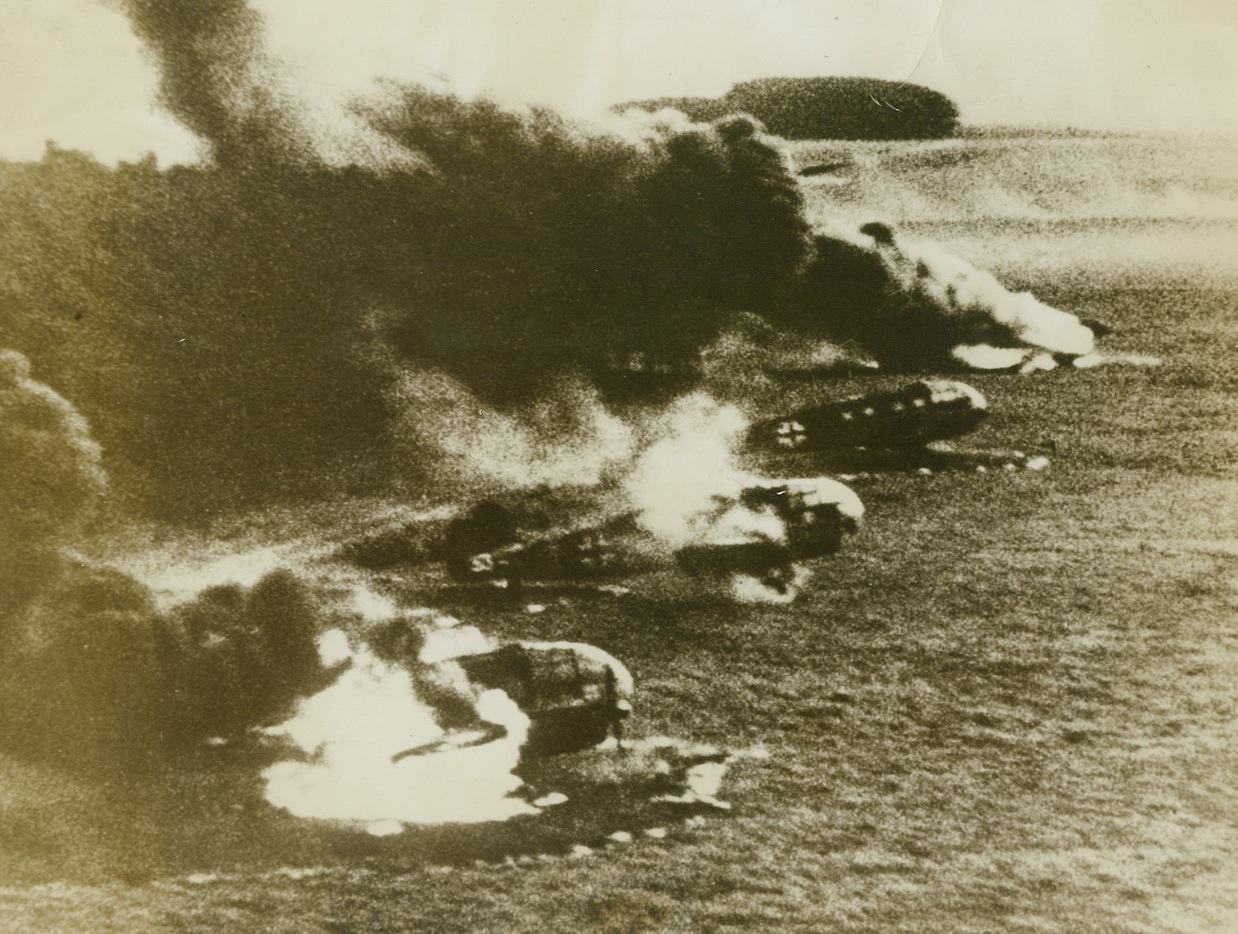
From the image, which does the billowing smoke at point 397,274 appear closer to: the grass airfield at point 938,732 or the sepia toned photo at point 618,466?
the sepia toned photo at point 618,466

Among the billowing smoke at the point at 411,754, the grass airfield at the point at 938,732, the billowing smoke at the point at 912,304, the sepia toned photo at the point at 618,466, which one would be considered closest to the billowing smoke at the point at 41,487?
the sepia toned photo at the point at 618,466

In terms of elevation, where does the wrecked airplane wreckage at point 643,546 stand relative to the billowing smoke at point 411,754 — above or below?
above

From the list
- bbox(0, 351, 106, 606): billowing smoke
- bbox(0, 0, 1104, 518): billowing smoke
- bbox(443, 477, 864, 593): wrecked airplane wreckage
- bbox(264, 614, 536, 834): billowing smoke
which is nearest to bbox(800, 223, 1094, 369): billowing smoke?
bbox(0, 0, 1104, 518): billowing smoke

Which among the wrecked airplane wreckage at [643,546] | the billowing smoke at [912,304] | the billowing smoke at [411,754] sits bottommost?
the billowing smoke at [411,754]

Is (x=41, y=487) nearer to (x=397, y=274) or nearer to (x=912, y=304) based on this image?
(x=397, y=274)

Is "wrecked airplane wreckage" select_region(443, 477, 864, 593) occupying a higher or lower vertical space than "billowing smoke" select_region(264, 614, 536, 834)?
higher

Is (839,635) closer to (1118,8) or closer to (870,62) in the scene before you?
(870,62)

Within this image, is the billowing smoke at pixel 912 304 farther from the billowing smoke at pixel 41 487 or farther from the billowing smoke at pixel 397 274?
the billowing smoke at pixel 41 487

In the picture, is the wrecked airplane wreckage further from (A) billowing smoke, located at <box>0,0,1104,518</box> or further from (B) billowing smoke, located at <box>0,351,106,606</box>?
(B) billowing smoke, located at <box>0,351,106,606</box>

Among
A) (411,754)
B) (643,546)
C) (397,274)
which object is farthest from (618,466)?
(411,754)
